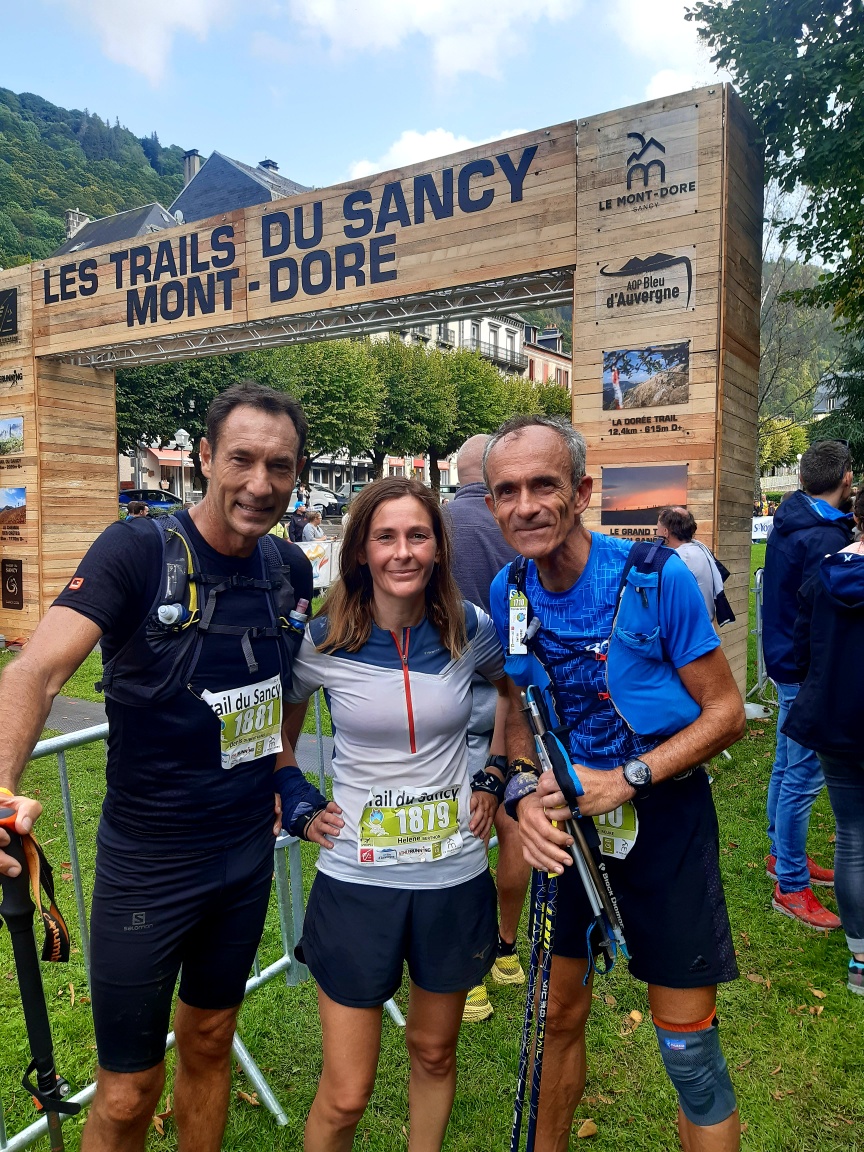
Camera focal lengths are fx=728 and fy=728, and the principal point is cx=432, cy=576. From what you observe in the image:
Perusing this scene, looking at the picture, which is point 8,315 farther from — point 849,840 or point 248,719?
point 849,840

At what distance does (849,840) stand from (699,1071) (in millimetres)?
1789

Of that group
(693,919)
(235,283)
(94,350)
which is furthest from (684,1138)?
(94,350)

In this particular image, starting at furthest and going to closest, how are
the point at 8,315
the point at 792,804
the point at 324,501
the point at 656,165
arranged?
the point at 324,501 → the point at 8,315 → the point at 656,165 → the point at 792,804

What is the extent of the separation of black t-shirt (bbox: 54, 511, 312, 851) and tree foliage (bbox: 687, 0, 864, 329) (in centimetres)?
964

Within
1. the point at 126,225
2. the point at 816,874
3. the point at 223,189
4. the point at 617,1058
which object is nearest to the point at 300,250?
the point at 816,874

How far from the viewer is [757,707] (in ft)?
25.3

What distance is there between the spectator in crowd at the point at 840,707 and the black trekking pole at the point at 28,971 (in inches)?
113

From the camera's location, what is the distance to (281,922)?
10.9ft

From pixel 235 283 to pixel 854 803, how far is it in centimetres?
838

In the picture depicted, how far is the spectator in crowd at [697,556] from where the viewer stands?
535 centimetres

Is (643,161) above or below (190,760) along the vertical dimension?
above

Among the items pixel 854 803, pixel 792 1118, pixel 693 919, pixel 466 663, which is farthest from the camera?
pixel 854 803

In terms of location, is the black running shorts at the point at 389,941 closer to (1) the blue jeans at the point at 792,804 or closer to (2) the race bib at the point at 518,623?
(2) the race bib at the point at 518,623

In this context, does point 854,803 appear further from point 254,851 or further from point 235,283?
point 235,283
